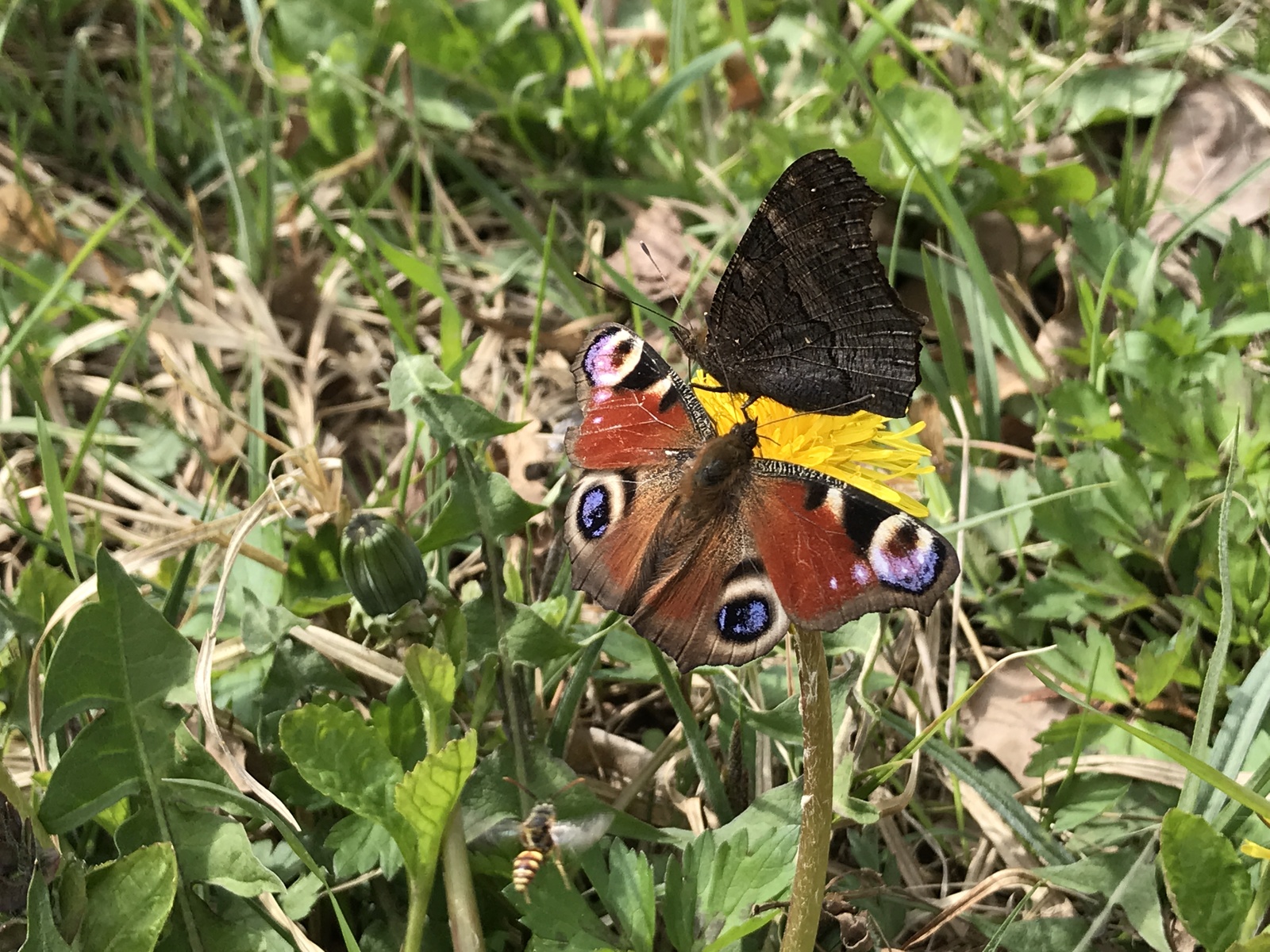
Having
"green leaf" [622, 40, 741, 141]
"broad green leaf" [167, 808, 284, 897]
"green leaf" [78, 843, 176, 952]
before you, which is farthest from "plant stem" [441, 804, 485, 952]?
"green leaf" [622, 40, 741, 141]

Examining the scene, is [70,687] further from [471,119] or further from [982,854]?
[471,119]

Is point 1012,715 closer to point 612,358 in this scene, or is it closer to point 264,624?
point 612,358

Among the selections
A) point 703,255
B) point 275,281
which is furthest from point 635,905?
point 275,281

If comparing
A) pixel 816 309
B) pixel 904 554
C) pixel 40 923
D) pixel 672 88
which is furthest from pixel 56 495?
pixel 672 88

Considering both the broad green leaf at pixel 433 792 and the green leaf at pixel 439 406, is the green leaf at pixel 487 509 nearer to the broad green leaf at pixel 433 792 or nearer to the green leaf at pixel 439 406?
the green leaf at pixel 439 406

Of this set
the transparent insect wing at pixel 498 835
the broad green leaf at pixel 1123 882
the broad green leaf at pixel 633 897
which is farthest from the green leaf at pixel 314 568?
the broad green leaf at pixel 1123 882

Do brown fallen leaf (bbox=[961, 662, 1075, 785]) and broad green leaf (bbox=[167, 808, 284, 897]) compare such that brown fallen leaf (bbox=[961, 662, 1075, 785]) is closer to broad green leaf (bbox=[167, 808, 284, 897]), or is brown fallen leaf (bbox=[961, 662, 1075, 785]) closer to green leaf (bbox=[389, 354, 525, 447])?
green leaf (bbox=[389, 354, 525, 447])
